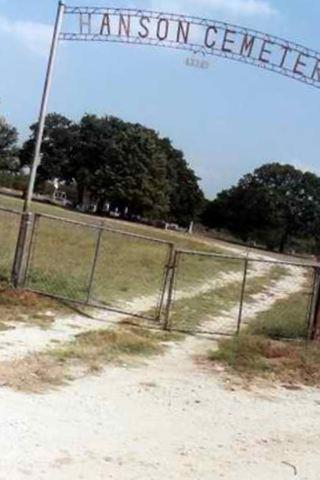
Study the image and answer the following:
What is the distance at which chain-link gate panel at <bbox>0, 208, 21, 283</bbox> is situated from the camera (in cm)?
1479

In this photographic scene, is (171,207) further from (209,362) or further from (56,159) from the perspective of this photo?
(209,362)

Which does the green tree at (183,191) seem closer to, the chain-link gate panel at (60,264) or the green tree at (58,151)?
the green tree at (58,151)

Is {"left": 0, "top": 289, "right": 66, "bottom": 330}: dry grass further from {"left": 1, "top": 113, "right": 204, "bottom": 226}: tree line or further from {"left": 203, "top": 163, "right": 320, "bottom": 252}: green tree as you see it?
{"left": 203, "top": 163, "right": 320, "bottom": 252}: green tree

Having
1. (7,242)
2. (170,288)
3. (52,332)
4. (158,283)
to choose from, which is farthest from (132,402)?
(7,242)

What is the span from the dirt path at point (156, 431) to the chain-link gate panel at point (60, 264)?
5121 millimetres

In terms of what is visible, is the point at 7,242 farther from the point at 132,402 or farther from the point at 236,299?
the point at 132,402

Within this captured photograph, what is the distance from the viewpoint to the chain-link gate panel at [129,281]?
14360 mm

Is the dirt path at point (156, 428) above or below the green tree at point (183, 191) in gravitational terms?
below

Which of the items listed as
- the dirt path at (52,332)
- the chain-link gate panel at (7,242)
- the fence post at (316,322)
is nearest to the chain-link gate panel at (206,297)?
the dirt path at (52,332)

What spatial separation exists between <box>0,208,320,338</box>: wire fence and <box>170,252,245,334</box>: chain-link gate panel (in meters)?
0.02

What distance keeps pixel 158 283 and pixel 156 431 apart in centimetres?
1267

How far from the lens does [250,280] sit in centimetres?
2661

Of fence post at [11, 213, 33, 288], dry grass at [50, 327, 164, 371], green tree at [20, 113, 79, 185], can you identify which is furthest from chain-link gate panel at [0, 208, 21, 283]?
green tree at [20, 113, 79, 185]

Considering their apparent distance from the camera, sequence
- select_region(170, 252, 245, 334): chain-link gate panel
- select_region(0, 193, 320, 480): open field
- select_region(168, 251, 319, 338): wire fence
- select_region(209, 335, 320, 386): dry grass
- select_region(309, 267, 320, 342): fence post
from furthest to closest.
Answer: select_region(170, 252, 245, 334): chain-link gate panel, select_region(168, 251, 319, 338): wire fence, select_region(309, 267, 320, 342): fence post, select_region(209, 335, 320, 386): dry grass, select_region(0, 193, 320, 480): open field
